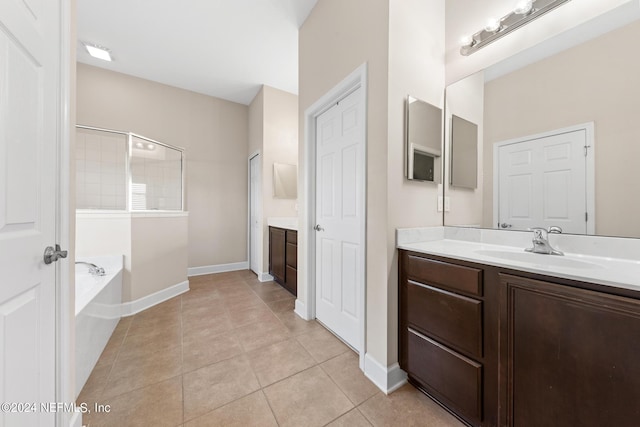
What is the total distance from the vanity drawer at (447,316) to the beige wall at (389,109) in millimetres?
150

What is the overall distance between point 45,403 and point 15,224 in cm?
72

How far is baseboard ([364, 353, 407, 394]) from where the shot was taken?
1.39 metres

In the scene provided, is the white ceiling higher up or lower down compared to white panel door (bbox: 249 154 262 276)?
higher up

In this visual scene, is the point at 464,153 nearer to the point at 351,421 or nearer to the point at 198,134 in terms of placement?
the point at 351,421

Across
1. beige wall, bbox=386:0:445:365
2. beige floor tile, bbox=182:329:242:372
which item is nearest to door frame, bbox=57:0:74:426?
beige floor tile, bbox=182:329:242:372

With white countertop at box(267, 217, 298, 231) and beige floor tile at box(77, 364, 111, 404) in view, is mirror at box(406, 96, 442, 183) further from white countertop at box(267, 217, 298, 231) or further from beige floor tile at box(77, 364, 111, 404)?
beige floor tile at box(77, 364, 111, 404)

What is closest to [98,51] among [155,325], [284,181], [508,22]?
[284,181]

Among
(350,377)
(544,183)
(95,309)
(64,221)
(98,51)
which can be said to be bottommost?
(350,377)

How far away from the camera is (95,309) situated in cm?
165

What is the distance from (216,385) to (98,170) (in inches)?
135

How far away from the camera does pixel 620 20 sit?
108 cm

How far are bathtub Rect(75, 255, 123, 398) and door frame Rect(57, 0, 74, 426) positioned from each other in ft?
1.34

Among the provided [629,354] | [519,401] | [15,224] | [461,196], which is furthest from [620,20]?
[15,224]

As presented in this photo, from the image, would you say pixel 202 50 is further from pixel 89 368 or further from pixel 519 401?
pixel 519 401
